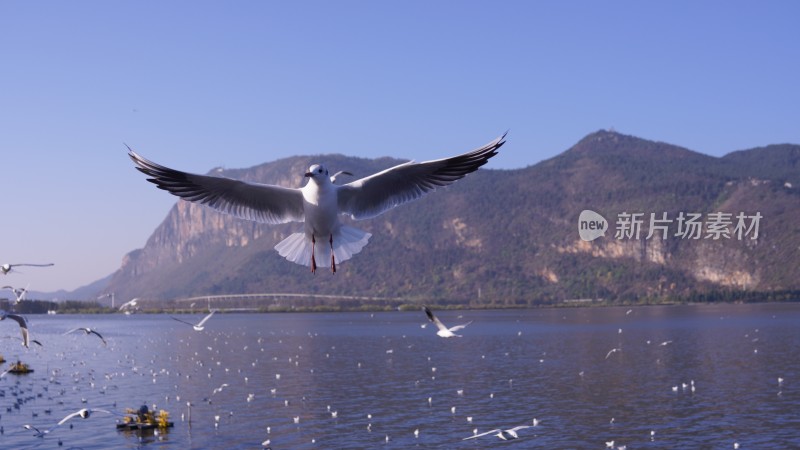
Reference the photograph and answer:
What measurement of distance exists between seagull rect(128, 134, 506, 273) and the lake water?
30.9 m

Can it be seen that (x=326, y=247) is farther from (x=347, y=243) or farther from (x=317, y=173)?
(x=317, y=173)

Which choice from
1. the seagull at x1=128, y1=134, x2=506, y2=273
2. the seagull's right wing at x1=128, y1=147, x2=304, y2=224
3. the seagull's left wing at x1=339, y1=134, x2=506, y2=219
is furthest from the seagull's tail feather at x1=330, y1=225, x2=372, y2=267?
the seagull's right wing at x1=128, y1=147, x2=304, y2=224

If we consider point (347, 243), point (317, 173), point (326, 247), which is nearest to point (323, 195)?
point (317, 173)

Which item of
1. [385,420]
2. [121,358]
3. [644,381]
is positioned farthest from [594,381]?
[121,358]

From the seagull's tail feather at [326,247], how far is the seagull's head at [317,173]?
2.97 feet

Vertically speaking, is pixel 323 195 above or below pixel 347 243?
above

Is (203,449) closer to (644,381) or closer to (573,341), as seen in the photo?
(644,381)

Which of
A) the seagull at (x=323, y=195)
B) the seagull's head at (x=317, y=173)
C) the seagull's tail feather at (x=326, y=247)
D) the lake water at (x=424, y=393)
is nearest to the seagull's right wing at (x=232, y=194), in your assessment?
the seagull at (x=323, y=195)

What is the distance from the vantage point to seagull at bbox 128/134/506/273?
8188 mm

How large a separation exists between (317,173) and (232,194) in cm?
155

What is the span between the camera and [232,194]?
29.4 ft

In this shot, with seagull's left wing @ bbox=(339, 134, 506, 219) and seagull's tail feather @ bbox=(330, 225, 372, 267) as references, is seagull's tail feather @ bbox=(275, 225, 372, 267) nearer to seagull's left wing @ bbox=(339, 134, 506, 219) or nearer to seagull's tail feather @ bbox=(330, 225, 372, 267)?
seagull's tail feather @ bbox=(330, 225, 372, 267)

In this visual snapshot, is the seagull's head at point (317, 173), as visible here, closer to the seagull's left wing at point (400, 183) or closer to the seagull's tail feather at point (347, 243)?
the seagull's left wing at point (400, 183)

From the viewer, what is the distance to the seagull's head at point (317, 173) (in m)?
7.66
